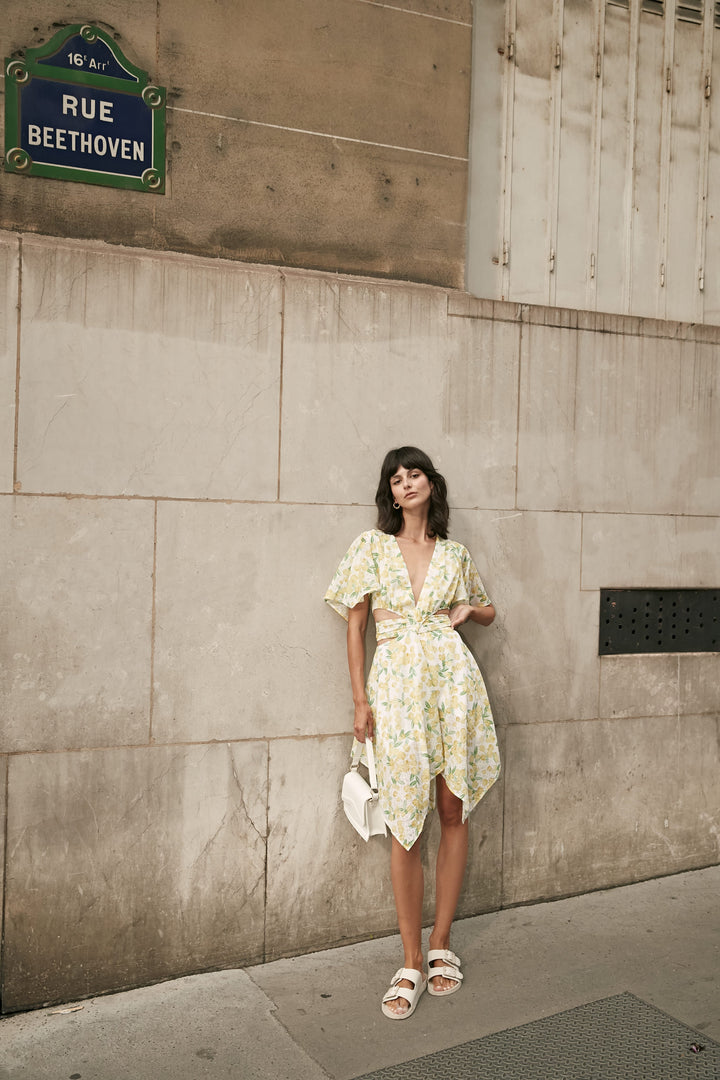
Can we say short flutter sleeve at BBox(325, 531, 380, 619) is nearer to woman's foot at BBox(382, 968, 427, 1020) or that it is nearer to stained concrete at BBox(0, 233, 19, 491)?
stained concrete at BBox(0, 233, 19, 491)

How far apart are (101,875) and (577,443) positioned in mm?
3001

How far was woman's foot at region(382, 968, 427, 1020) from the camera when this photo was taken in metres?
3.83

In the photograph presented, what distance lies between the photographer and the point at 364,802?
4.07 meters

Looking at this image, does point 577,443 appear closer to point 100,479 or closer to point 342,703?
point 342,703

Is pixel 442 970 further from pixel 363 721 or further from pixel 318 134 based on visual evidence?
pixel 318 134

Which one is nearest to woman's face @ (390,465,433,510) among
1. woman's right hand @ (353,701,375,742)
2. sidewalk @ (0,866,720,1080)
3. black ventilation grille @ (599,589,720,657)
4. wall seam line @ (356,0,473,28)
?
woman's right hand @ (353,701,375,742)

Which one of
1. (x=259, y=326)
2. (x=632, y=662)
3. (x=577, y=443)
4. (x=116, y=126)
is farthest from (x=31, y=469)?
(x=632, y=662)

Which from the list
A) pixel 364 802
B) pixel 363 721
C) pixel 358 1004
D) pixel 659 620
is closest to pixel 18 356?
pixel 363 721

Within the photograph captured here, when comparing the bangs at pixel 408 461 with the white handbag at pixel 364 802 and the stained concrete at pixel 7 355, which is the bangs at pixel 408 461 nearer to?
the white handbag at pixel 364 802

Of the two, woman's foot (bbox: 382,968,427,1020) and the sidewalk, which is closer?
the sidewalk

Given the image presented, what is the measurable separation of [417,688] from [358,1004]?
1.28 meters

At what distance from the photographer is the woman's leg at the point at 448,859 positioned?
422 cm

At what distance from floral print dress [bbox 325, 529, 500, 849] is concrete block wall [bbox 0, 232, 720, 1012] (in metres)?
0.27

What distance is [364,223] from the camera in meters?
4.49
